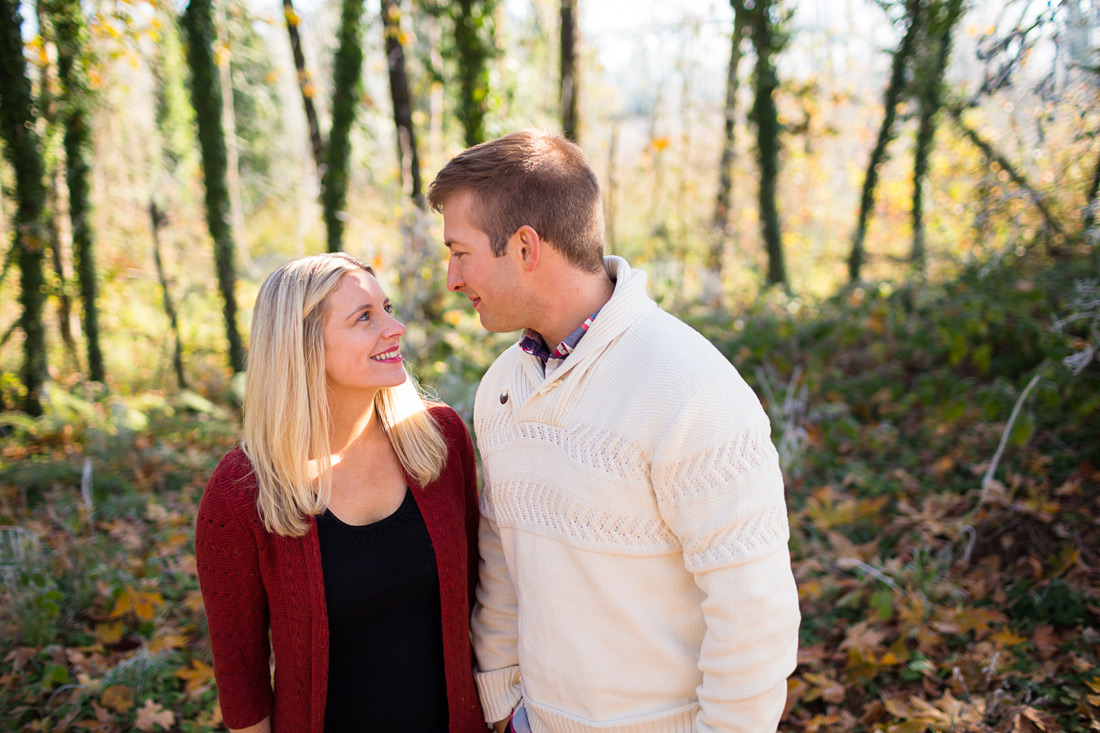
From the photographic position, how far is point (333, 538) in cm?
182

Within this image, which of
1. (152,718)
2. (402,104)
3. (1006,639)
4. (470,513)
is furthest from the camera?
(402,104)

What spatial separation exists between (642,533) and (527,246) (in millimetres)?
745

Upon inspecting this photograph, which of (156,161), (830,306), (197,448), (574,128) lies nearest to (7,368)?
(197,448)

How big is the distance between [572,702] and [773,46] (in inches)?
363

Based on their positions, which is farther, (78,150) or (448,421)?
(78,150)

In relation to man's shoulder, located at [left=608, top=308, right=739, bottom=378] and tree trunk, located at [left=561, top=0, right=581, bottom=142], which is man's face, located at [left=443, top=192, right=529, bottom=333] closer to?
man's shoulder, located at [left=608, top=308, right=739, bottom=378]

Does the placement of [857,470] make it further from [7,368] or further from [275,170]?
[275,170]

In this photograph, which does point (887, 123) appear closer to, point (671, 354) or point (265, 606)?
point (671, 354)

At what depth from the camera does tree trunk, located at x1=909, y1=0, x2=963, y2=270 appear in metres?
6.41

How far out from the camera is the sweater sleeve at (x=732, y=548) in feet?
4.59

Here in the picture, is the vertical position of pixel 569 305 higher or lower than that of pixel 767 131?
lower

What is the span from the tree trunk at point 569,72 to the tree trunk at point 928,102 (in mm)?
3812

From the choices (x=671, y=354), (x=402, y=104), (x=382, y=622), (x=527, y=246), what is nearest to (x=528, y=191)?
(x=527, y=246)

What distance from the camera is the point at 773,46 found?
880 cm
